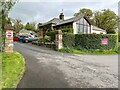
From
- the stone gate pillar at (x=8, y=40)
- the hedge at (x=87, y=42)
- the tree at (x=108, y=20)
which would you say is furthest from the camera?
the tree at (x=108, y=20)

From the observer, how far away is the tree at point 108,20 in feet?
206

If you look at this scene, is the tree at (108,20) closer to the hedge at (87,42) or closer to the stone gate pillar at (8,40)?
the hedge at (87,42)

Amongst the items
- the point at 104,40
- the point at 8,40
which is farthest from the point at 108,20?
the point at 8,40

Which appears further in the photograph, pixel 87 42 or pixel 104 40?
pixel 104 40

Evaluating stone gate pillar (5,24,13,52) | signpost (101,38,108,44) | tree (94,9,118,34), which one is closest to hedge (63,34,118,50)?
signpost (101,38,108,44)

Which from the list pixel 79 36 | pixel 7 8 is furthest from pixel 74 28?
pixel 7 8

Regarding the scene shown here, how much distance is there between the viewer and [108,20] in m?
64.4

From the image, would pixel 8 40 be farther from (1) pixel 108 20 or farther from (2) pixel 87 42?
(1) pixel 108 20

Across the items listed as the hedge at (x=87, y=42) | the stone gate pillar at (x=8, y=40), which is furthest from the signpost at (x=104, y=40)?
the stone gate pillar at (x=8, y=40)

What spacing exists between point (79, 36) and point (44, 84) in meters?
16.9

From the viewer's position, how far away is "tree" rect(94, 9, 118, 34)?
206 feet

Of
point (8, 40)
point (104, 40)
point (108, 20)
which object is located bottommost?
point (104, 40)

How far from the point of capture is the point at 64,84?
282 inches

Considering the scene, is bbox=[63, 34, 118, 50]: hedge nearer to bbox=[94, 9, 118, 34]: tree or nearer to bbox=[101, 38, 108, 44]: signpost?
bbox=[101, 38, 108, 44]: signpost
